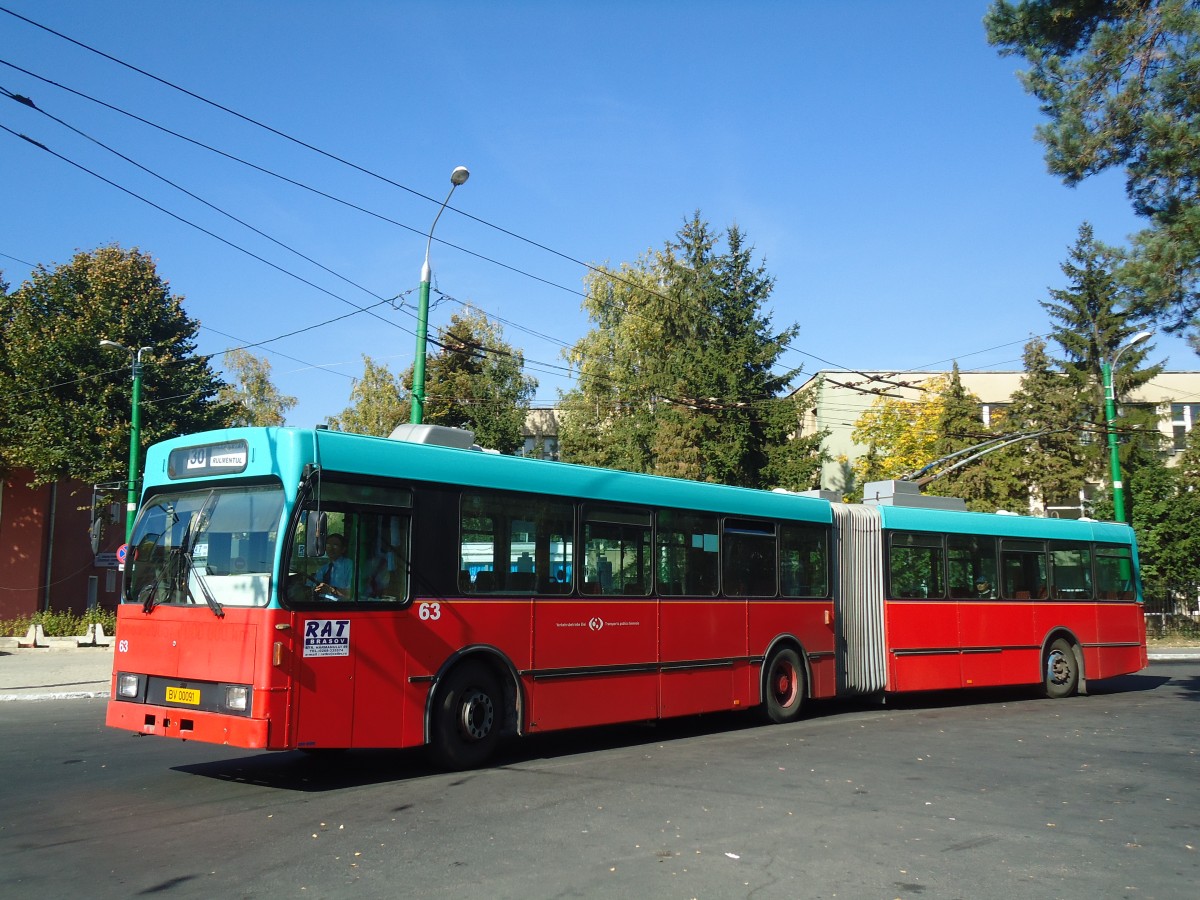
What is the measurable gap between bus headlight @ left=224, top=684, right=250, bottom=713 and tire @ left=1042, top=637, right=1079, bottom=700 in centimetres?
1450

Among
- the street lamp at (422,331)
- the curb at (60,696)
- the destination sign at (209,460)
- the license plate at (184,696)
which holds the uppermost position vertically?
the street lamp at (422,331)

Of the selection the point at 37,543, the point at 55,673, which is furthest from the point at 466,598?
the point at 37,543

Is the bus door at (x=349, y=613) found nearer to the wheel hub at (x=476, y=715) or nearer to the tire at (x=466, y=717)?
the tire at (x=466, y=717)

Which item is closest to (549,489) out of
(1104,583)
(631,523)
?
(631,523)

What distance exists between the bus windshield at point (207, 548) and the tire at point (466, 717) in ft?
6.94

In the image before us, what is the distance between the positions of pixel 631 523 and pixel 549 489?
4.55 feet

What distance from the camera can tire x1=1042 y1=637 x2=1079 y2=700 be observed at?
59.6 feet

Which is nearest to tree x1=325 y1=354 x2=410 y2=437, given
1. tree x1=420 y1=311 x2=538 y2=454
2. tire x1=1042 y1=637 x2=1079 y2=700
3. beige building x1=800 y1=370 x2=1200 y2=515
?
tree x1=420 y1=311 x2=538 y2=454

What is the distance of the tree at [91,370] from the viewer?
33625 mm

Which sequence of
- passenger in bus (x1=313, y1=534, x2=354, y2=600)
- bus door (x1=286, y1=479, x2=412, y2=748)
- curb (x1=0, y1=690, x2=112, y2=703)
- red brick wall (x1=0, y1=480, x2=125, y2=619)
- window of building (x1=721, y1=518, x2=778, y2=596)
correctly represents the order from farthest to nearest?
1. red brick wall (x1=0, y1=480, x2=125, y2=619)
2. curb (x1=0, y1=690, x2=112, y2=703)
3. window of building (x1=721, y1=518, x2=778, y2=596)
4. passenger in bus (x1=313, y1=534, x2=354, y2=600)
5. bus door (x1=286, y1=479, x2=412, y2=748)

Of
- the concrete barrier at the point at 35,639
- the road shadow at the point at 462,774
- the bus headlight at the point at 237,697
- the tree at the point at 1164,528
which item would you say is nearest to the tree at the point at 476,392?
the concrete barrier at the point at 35,639

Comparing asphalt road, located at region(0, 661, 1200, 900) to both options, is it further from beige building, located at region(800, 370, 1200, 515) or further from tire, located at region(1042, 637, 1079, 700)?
beige building, located at region(800, 370, 1200, 515)

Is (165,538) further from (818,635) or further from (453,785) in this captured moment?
(818,635)

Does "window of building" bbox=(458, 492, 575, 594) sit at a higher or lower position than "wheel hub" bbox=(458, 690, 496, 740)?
higher
